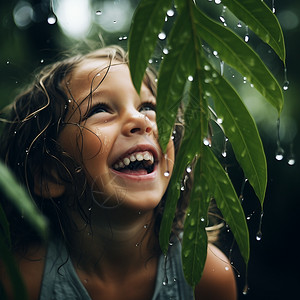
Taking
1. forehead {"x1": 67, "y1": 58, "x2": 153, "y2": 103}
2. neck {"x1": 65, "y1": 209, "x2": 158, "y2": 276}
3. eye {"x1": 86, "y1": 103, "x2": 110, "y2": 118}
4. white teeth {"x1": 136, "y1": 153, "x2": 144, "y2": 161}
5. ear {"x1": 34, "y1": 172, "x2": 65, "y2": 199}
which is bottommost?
neck {"x1": 65, "y1": 209, "x2": 158, "y2": 276}

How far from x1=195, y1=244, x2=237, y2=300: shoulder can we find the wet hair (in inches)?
5.2

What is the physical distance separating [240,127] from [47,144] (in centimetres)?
28

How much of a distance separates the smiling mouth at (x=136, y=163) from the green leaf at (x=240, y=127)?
143mm

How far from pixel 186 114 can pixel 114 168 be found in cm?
14

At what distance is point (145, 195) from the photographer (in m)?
0.62

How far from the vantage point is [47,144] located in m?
0.63

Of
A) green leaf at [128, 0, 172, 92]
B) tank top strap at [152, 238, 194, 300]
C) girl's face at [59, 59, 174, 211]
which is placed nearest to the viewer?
green leaf at [128, 0, 172, 92]

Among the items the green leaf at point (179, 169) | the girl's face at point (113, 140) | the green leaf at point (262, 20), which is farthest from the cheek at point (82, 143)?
the green leaf at point (262, 20)

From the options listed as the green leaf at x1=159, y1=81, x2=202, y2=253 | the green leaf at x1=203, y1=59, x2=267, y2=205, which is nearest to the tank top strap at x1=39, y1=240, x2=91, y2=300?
the green leaf at x1=159, y1=81, x2=202, y2=253

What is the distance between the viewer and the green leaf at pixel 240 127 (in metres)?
0.49

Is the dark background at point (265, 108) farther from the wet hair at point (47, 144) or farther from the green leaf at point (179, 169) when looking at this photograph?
the green leaf at point (179, 169)

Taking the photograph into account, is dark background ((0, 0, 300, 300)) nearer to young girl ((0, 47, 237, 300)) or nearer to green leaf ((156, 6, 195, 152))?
young girl ((0, 47, 237, 300))

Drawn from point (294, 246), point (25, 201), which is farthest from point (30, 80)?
point (294, 246)

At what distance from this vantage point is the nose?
60cm
